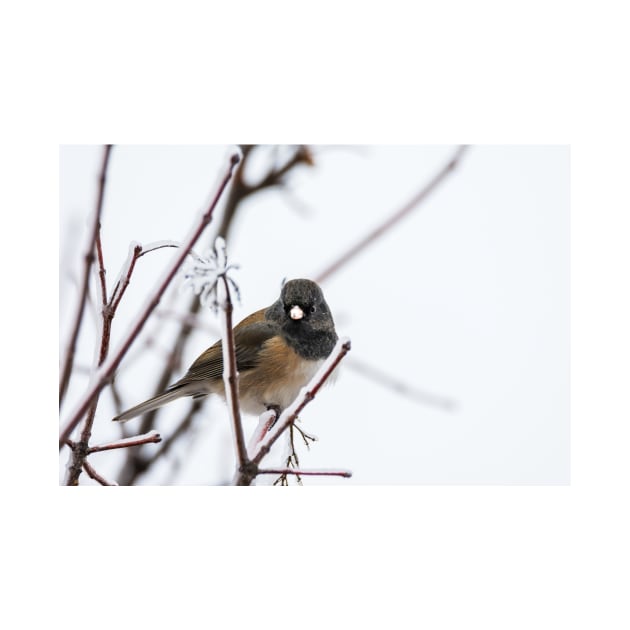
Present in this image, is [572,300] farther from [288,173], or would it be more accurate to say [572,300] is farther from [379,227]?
[288,173]

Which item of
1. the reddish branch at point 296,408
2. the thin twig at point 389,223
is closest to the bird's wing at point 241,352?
the thin twig at point 389,223

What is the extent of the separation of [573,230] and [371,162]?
0.57 metres

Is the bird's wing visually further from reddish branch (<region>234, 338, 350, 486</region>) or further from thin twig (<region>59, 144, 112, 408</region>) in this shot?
thin twig (<region>59, 144, 112, 408</region>)

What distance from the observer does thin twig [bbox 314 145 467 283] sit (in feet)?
5.96

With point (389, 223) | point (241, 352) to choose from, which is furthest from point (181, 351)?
point (389, 223)

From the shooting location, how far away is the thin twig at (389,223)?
1817 millimetres

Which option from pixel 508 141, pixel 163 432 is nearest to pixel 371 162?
pixel 508 141

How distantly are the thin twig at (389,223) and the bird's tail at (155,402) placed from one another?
1.44 ft

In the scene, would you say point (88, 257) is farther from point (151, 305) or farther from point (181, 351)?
point (181, 351)

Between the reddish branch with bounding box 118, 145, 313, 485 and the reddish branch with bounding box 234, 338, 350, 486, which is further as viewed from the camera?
the reddish branch with bounding box 118, 145, 313, 485

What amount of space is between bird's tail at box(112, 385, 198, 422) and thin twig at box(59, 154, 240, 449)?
2.51ft

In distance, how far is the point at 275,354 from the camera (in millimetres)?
1924

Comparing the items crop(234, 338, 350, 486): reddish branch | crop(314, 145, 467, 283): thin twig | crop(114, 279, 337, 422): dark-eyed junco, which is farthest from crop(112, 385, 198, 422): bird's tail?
crop(234, 338, 350, 486): reddish branch

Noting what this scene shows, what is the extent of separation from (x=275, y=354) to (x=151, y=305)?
3.15ft
